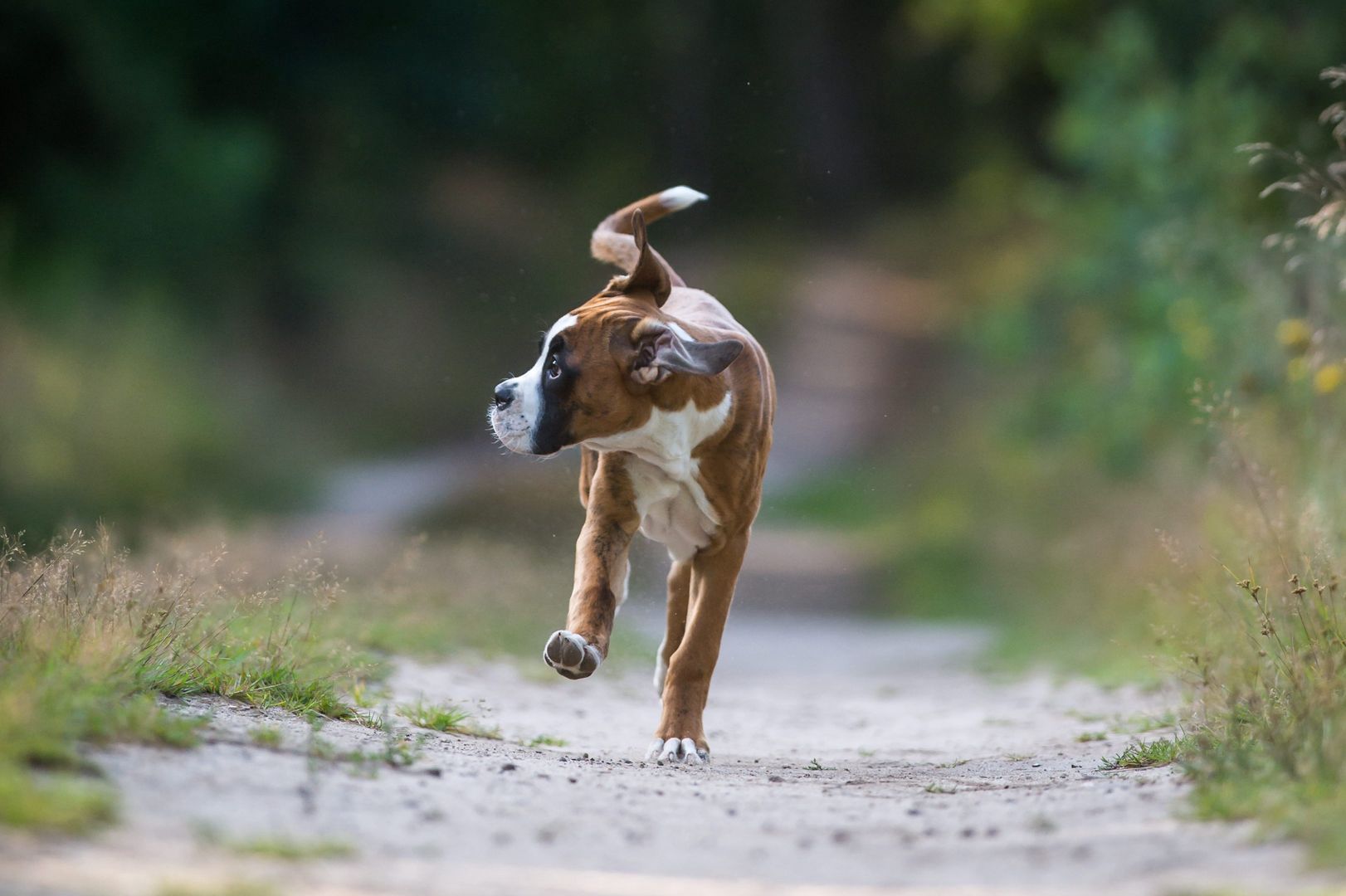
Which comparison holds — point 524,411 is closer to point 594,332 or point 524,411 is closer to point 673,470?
point 594,332

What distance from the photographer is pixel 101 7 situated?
20844 mm

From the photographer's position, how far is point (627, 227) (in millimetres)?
9047

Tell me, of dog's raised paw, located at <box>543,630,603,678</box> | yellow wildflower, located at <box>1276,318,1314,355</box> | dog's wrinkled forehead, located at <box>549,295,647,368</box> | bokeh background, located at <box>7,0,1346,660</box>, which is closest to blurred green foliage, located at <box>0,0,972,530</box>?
bokeh background, located at <box>7,0,1346,660</box>

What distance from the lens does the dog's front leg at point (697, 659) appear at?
270 inches

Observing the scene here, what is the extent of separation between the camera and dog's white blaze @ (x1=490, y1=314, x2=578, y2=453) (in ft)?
22.3

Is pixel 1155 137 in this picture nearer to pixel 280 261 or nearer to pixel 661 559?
pixel 661 559

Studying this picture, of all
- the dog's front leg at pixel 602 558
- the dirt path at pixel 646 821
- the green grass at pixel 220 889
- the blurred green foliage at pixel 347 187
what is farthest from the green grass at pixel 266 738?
the blurred green foliage at pixel 347 187

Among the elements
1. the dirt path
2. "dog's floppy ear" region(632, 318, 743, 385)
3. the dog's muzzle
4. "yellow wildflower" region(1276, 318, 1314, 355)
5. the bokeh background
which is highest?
the bokeh background

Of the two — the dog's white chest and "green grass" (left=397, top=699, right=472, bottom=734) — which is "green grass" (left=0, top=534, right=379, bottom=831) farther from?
the dog's white chest

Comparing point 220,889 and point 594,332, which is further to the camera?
point 594,332

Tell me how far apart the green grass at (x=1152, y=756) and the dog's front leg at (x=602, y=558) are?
6.31 feet

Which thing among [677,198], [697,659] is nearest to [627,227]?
[677,198]

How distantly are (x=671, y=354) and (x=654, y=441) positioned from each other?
0.43m

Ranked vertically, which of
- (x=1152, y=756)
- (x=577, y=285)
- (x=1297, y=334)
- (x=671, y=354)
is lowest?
(x=1152, y=756)
